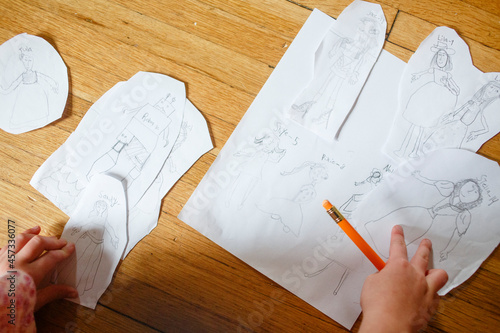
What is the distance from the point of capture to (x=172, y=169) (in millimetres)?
595

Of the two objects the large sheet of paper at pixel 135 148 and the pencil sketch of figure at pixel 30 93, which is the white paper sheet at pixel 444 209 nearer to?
the large sheet of paper at pixel 135 148

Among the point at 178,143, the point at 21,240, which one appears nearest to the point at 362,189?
the point at 178,143

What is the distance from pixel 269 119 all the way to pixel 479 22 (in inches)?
15.4

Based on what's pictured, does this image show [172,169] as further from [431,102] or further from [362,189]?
[431,102]

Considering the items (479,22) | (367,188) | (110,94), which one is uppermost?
(479,22)

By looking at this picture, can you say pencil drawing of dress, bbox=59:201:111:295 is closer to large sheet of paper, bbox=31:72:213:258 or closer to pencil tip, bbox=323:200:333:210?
large sheet of paper, bbox=31:72:213:258

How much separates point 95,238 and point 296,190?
13.3 inches

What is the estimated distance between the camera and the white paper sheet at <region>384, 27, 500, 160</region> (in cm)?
58

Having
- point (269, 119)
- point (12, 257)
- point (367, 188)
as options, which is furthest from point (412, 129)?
point (12, 257)

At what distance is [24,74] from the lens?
0.62 meters

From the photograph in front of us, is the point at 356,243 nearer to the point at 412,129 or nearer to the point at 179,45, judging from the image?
the point at 412,129

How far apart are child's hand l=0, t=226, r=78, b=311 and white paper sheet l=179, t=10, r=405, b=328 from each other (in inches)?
8.2

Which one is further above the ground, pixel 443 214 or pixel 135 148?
pixel 443 214

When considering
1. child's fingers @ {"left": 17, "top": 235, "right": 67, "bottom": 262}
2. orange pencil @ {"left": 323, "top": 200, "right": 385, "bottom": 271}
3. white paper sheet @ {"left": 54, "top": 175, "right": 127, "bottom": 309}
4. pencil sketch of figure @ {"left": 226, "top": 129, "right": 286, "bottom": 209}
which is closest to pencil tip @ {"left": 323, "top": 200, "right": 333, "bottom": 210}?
orange pencil @ {"left": 323, "top": 200, "right": 385, "bottom": 271}
